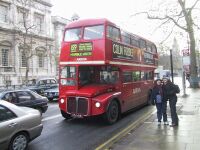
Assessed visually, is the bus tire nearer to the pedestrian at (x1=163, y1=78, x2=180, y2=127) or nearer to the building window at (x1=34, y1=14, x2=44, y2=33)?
the pedestrian at (x1=163, y1=78, x2=180, y2=127)

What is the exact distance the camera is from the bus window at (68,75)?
A: 12.9 m

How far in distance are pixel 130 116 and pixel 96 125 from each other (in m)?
2.58

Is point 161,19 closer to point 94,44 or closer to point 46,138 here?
point 94,44

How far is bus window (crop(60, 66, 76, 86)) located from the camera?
1294cm

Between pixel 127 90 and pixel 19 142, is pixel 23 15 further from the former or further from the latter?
pixel 19 142

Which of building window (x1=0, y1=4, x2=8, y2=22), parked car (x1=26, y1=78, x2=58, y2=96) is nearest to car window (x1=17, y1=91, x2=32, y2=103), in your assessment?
parked car (x1=26, y1=78, x2=58, y2=96)

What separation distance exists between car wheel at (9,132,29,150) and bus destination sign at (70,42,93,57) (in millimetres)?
5166

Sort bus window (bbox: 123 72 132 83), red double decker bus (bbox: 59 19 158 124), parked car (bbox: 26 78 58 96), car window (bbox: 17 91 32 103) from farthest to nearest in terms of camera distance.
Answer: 1. parked car (bbox: 26 78 58 96)
2. bus window (bbox: 123 72 132 83)
3. car window (bbox: 17 91 32 103)
4. red double decker bus (bbox: 59 19 158 124)

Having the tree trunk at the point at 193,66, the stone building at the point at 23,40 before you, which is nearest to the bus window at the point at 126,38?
the tree trunk at the point at 193,66

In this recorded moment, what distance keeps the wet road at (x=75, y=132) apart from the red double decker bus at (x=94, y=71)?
0.45m

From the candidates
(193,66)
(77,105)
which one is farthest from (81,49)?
(193,66)

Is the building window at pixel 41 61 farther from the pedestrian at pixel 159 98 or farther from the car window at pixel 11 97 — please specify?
the pedestrian at pixel 159 98

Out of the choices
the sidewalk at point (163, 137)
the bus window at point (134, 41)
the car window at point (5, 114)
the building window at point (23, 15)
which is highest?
the building window at point (23, 15)

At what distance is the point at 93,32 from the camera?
510 inches
